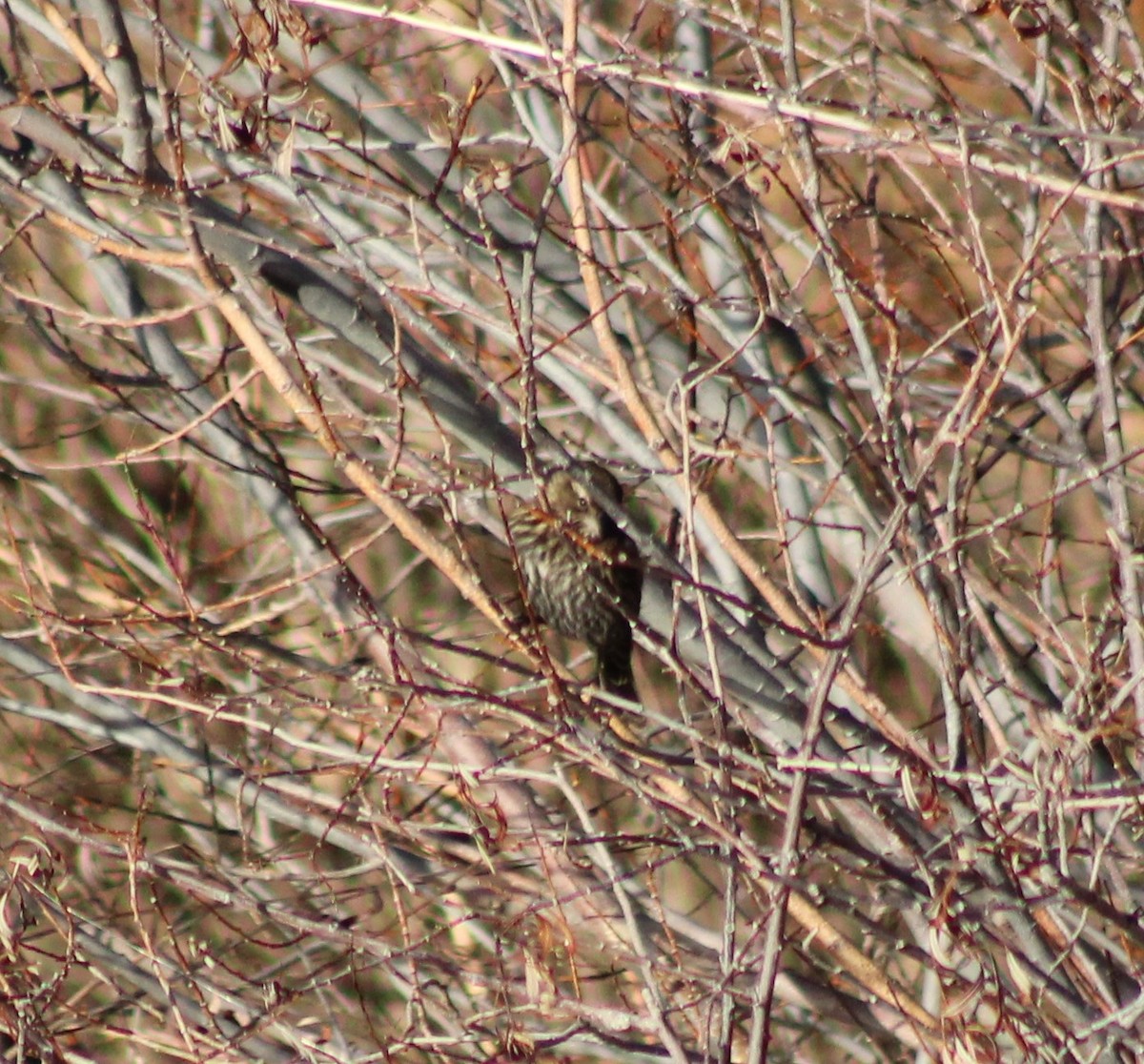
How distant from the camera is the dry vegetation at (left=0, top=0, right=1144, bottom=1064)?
283cm

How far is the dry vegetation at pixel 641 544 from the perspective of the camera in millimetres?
2834

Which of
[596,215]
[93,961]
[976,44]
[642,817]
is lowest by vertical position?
[93,961]

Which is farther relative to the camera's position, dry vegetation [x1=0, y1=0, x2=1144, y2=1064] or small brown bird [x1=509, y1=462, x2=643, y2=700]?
small brown bird [x1=509, y1=462, x2=643, y2=700]

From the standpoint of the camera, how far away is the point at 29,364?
8219mm

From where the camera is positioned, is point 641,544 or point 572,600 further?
point 572,600

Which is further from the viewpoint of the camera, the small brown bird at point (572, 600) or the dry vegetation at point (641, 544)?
the small brown bird at point (572, 600)

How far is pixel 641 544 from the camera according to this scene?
9.72 feet

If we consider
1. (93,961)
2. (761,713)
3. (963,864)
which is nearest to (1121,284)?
(761,713)

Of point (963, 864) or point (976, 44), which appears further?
point (976, 44)

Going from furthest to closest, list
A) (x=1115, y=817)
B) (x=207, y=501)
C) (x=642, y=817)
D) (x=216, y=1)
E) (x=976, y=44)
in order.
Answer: (x=207, y=501)
(x=642, y=817)
(x=216, y=1)
(x=976, y=44)
(x=1115, y=817)

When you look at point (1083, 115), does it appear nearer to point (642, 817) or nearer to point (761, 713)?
point (761, 713)

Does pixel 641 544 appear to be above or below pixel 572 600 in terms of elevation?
below

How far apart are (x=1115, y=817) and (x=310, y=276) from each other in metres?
2.04

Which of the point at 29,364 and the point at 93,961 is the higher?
the point at 29,364
